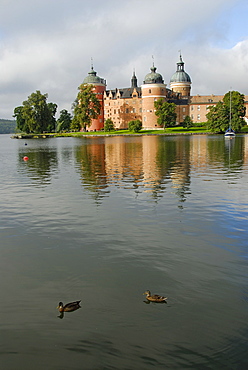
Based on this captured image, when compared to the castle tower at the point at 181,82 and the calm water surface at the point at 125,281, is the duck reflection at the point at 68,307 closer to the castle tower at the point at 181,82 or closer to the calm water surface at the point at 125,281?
the calm water surface at the point at 125,281

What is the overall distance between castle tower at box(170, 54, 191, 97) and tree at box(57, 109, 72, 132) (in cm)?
5334

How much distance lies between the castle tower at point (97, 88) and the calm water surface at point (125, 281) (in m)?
146

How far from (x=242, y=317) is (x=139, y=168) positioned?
75.8 ft

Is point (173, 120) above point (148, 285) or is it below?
above

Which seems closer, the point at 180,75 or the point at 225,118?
the point at 225,118

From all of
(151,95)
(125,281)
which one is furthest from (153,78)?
(125,281)

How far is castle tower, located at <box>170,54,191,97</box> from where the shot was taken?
166875 mm

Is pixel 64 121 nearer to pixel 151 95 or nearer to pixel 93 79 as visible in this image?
pixel 93 79

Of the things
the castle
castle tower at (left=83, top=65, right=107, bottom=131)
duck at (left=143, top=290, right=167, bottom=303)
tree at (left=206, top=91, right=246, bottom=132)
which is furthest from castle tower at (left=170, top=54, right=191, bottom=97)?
duck at (left=143, top=290, right=167, bottom=303)

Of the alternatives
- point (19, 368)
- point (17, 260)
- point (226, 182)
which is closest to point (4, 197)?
point (17, 260)

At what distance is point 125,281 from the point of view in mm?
8570

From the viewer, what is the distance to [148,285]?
8336 mm

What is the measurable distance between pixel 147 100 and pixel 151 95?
2488 millimetres

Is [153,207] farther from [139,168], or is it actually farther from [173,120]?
[173,120]
